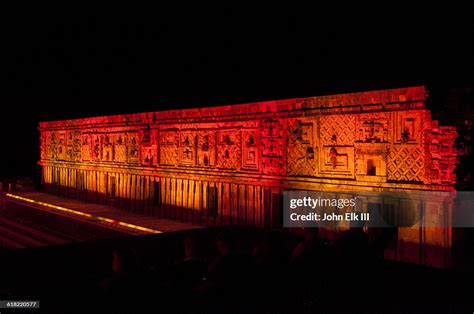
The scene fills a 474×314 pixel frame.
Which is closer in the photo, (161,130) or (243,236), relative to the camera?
(243,236)

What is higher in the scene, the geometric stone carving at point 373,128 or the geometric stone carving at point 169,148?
the geometric stone carving at point 373,128

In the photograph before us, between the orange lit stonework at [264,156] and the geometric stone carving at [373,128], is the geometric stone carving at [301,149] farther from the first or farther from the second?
the geometric stone carving at [373,128]

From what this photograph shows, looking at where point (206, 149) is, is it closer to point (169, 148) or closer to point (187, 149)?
point (187, 149)

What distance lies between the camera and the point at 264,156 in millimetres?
10328

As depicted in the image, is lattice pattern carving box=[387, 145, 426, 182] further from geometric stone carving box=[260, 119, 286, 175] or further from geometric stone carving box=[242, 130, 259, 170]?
geometric stone carving box=[242, 130, 259, 170]

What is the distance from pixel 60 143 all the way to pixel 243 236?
12033 millimetres

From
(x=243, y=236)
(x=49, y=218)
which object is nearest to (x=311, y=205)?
(x=243, y=236)

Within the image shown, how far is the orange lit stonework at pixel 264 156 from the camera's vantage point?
7.70 meters

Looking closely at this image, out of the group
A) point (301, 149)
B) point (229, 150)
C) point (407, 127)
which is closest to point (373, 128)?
point (407, 127)

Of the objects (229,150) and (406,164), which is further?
(229,150)

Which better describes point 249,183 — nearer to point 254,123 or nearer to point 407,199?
point 254,123

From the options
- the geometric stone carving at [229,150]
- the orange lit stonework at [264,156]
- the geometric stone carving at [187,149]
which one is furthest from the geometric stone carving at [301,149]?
the geometric stone carving at [187,149]

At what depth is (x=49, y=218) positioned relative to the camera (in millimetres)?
14047

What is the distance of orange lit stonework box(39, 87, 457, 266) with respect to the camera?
770 cm
